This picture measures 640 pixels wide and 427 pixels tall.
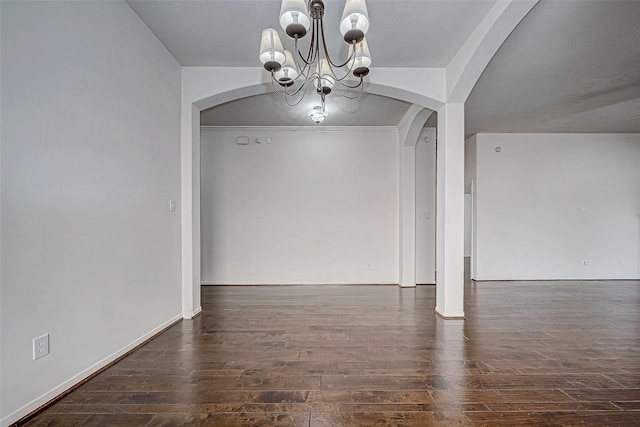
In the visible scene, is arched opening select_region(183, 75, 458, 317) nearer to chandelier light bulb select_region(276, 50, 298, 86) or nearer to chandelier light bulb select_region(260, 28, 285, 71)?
chandelier light bulb select_region(276, 50, 298, 86)

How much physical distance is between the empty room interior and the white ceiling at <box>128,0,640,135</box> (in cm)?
3

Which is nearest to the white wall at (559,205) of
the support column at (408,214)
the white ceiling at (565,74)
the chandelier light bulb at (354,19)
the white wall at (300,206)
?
the white ceiling at (565,74)

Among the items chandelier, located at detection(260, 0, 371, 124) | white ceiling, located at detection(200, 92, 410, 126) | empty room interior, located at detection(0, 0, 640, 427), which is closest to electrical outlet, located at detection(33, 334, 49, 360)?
empty room interior, located at detection(0, 0, 640, 427)

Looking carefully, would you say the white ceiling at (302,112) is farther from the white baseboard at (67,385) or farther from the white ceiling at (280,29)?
the white baseboard at (67,385)

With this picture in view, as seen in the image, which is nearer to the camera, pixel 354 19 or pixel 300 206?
pixel 354 19

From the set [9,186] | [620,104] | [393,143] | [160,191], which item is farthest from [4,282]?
[620,104]

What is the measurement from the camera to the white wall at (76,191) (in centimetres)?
171

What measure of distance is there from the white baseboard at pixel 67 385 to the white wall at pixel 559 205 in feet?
19.4

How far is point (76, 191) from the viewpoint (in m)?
2.10

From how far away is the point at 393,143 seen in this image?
225 inches

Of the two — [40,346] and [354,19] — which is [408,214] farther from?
[40,346]

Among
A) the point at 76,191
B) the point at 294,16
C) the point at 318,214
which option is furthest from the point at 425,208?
the point at 76,191

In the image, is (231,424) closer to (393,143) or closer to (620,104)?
(393,143)

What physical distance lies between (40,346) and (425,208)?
17.7 feet
